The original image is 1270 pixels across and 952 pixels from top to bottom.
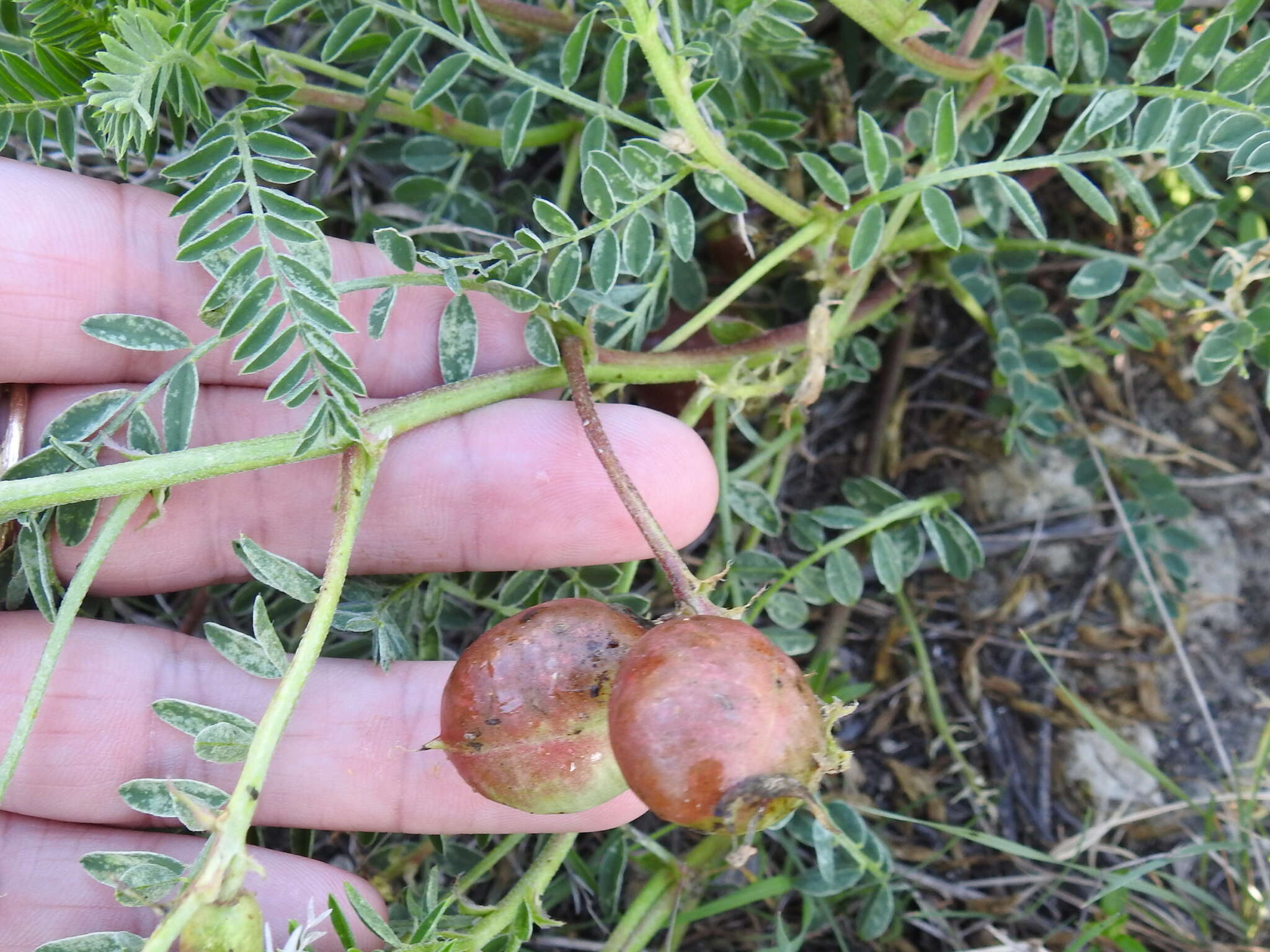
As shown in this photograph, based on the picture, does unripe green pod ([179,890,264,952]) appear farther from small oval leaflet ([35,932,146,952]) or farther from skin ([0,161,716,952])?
skin ([0,161,716,952])

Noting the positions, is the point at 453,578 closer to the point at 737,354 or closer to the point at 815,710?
the point at 737,354

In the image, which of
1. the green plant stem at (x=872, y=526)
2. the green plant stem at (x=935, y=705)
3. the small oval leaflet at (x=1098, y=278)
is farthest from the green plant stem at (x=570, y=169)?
the green plant stem at (x=935, y=705)

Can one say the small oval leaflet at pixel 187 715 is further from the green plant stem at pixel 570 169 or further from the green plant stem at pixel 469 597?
the green plant stem at pixel 570 169

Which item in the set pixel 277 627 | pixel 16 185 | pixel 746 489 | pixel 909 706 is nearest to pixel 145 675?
pixel 277 627

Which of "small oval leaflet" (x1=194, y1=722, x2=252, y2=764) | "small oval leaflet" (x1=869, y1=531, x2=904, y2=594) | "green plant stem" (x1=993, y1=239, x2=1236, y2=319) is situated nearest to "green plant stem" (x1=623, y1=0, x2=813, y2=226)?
"green plant stem" (x1=993, y1=239, x2=1236, y2=319)

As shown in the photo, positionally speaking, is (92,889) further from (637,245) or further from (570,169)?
(570,169)
